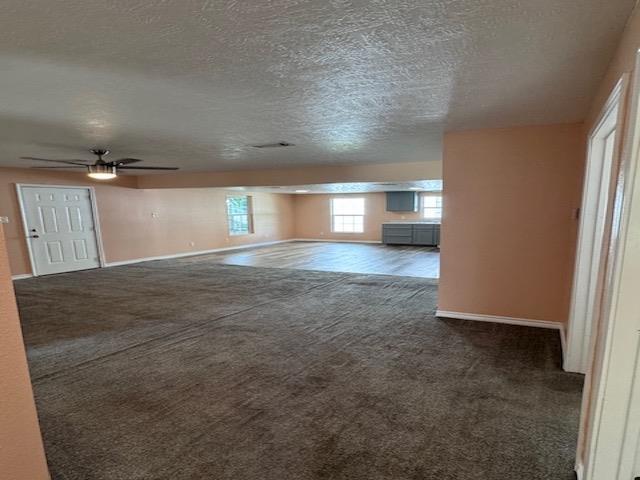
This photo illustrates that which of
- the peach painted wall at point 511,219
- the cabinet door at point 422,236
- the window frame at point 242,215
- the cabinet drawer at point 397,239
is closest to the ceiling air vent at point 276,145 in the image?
the peach painted wall at point 511,219

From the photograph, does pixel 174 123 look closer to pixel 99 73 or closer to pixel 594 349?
pixel 99 73

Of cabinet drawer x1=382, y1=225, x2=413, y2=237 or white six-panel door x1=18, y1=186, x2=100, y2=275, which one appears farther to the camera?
cabinet drawer x1=382, y1=225, x2=413, y2=237

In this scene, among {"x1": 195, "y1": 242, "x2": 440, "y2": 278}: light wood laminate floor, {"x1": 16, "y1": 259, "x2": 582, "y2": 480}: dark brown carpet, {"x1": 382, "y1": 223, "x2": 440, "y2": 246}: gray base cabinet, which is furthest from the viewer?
{"x1": 382, "y1": 223, "x2": 440, "y2": 246}: gray base cabinet

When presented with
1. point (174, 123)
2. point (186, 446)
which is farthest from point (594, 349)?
point (174, 123)

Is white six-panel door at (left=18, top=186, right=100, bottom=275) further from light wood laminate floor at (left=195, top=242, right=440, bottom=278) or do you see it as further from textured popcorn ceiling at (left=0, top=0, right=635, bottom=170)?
textured popcorn ceiling at (left=0, top=0, right=635, bottom=170)

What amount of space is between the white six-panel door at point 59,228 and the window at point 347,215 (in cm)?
768

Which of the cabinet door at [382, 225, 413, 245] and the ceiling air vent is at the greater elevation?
the ceiling air vent

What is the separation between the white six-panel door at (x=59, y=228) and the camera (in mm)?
6445

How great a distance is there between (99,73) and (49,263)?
21.5 ft

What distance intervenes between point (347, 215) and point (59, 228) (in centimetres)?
851

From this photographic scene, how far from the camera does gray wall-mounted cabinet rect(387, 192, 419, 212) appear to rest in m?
11.0

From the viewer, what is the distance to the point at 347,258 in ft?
27.8

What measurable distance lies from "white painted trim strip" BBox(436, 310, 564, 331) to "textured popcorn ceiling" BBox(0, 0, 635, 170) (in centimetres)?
200

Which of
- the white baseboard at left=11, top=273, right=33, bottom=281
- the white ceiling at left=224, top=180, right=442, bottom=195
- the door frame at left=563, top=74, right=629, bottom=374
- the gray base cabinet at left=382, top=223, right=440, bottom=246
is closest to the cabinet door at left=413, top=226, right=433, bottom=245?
the gray base cabinet at left=382, top=223, right=440, bottom=246
